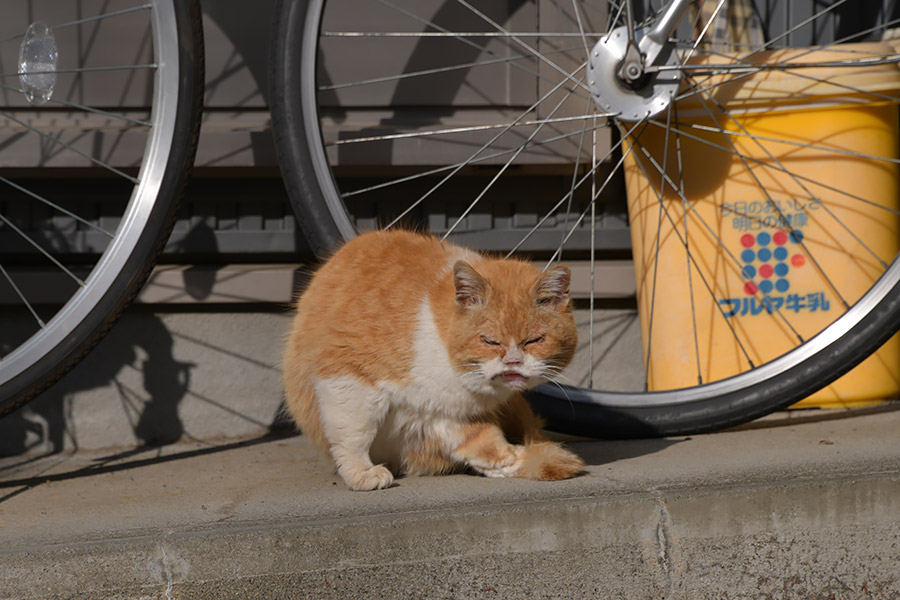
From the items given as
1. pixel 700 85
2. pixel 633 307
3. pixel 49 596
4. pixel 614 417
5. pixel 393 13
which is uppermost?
pixel 393 13

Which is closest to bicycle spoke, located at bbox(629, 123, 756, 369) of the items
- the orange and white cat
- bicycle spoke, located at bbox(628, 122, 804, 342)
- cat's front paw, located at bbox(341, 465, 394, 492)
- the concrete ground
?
bicycle spoke, located at bbox(628, 122, 804, 342)

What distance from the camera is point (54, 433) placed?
Answer: 2.72m

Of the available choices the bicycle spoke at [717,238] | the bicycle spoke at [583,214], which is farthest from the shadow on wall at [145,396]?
the bicycle spoke at [717,238]

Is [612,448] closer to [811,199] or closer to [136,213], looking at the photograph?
[811,199]

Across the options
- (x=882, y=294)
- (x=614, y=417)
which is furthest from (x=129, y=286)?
(x=882, y=294)

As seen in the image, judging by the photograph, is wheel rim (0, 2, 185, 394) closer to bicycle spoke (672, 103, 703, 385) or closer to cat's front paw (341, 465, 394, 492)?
cat's front paw (341, 465, 394, 492)

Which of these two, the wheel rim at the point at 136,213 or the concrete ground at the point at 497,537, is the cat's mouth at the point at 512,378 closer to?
the concrete ground at the point at 497,537

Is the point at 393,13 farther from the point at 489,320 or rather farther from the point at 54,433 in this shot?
the point at 54,433

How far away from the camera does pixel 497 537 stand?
5.24ft

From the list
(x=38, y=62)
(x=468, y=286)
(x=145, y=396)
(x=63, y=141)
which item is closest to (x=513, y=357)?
(x=468, y=286)

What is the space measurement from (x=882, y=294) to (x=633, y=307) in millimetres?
840

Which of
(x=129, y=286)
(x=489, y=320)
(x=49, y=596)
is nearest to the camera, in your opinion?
(x=49, y=596)

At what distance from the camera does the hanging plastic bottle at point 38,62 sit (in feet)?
7.80

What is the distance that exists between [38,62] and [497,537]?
1831mm
